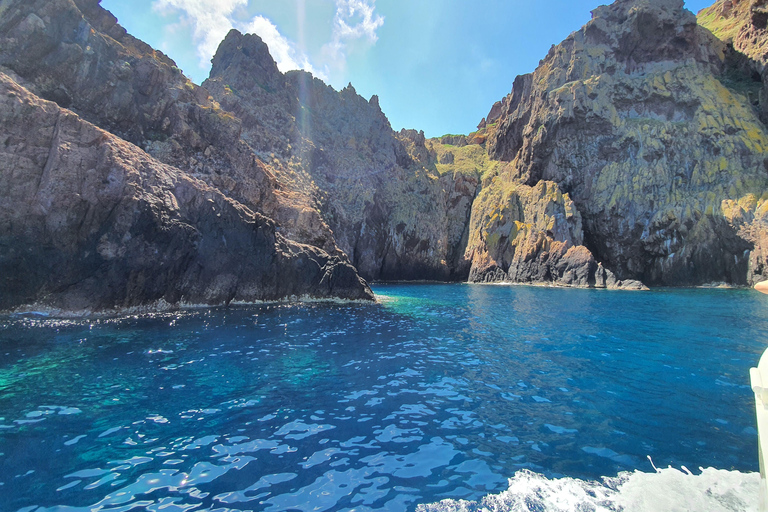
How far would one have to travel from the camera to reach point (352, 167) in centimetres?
6688

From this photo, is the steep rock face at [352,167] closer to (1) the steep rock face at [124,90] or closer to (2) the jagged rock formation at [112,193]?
(1) the steep rock face at [124,90]

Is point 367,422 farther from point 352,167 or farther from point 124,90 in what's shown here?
point 352,167

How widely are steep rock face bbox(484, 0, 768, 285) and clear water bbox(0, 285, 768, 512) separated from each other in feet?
156

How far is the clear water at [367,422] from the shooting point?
538 centimetres

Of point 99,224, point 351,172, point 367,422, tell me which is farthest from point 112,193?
point 351,172

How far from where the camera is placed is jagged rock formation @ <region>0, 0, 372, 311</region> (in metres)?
Result: 19.4

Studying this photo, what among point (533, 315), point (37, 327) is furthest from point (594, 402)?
point (37, 327)

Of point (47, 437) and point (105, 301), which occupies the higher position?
point (105, 301)

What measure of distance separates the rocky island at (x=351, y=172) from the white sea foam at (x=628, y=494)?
2276cm

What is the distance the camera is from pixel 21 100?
1995 cm

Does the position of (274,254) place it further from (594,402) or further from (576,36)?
(576,36)

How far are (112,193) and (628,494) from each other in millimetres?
26290

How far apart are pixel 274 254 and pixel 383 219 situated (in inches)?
1563

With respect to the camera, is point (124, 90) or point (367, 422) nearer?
point (367, 422)
